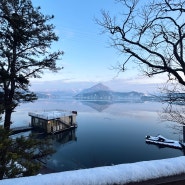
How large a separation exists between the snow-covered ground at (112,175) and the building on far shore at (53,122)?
161 ft

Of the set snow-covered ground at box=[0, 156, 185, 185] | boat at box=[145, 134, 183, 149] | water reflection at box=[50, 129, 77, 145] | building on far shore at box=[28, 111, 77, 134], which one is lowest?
water reflection at box=[50, 129, 77, 145]

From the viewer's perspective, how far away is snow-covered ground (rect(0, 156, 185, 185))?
1671 millimetres

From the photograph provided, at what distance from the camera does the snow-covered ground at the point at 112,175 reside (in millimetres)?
1671

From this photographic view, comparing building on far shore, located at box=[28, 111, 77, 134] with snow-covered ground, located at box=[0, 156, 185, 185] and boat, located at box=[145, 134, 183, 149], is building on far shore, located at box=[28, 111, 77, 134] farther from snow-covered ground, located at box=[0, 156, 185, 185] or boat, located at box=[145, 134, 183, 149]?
snow-covered ground, located at box=[0, 156, 185, 185]

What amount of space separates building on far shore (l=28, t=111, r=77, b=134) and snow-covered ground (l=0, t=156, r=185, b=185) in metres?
49.0

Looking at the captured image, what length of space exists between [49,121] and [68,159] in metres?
19.9

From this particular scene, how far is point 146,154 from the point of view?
34.8m

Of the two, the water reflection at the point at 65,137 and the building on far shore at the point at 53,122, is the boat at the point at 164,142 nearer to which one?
the water reflection at the point at 65,137

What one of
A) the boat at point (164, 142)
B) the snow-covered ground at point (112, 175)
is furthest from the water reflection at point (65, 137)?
the snow-covered ground at point (112, 175)

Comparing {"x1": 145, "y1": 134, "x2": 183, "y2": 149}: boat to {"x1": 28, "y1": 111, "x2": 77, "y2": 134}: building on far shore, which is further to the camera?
{"x1": 28, "y1": 111, "x2": 77, "y2": 134}: building on far shore

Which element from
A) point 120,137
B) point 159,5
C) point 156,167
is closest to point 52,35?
point 159,5

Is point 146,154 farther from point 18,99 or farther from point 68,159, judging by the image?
point 18,99

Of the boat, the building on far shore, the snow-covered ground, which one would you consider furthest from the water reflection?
the snow-covered ground

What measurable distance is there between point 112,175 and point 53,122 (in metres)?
50.6
